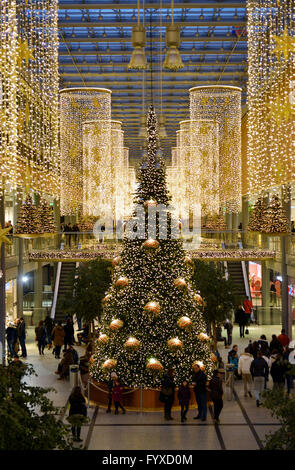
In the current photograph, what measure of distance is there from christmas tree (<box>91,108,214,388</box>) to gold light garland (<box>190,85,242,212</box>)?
7.30 m

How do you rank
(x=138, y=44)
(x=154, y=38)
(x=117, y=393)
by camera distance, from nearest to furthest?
1. (x=138, y=44)
2. (x=117, y=393)
3. (x=154, y=38)

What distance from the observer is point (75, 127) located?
2066 cm

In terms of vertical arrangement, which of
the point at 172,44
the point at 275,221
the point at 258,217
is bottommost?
the point at 275,221

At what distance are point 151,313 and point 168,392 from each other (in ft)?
5.10

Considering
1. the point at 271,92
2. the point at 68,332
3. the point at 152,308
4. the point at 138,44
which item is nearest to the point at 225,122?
the point at 271,92

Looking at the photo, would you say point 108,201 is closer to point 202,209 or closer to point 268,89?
point 202,209

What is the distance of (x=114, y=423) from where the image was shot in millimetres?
11141

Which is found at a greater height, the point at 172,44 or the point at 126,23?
the point at 126,23

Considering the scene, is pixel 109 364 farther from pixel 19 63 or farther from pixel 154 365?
pixel 19 63

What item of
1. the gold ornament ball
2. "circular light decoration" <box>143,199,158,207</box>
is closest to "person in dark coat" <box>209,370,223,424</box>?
the gold ornament ball

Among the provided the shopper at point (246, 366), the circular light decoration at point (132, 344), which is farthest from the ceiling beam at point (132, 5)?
the circular light decoration at point (132, 344)

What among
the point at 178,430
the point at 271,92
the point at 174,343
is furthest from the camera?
the point at 271,92

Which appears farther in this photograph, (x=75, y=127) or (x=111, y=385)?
(x=75, y=127)
